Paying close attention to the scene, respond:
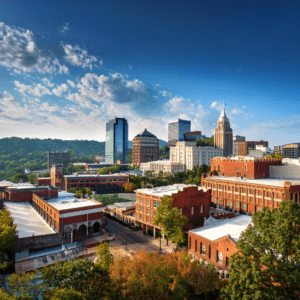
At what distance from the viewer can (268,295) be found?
18906mm

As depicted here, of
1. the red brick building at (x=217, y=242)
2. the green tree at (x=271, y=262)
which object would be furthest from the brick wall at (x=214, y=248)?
the green tree at (x=271, y=262)

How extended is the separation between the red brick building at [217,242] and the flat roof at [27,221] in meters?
33.0

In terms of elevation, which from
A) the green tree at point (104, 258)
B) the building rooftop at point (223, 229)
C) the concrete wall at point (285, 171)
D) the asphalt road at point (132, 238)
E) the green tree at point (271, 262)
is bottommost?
the asphalt road at point (132, 238)

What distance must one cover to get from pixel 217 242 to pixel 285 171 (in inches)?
2052

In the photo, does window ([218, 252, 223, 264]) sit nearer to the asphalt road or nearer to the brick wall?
the brick wall

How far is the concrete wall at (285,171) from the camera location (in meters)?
A: 74.9

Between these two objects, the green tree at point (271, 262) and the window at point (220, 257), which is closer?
the green tree at point (271, 262)

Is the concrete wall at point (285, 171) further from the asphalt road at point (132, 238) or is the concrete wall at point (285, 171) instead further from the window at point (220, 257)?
the window at point (220, 257)

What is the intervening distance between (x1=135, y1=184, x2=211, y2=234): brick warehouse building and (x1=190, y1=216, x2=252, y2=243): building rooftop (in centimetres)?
715

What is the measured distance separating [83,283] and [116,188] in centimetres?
10199

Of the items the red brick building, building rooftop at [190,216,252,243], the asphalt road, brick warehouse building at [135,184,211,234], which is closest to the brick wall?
the red brick building

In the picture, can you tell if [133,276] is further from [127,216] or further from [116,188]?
[116,188]

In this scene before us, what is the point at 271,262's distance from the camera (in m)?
19.6

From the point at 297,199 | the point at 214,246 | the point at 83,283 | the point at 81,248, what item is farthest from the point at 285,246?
the point at 297,199
